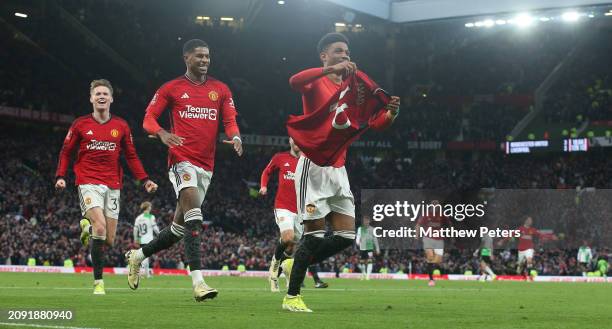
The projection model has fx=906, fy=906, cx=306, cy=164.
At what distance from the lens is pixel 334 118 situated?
9.13 metres

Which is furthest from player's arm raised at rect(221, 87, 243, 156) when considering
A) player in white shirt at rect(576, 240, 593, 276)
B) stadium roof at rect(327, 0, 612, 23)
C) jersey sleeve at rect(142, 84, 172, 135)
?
stadium roof at rect(327, 0, 612, 23)

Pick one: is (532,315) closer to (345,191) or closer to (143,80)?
(345,191)

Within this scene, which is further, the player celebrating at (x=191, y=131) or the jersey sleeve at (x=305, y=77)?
the player celebrating at (x=191, y=131)

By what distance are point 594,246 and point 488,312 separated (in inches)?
1373

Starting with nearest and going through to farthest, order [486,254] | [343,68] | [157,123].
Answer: [343,68] → [157,123] → [486,254]

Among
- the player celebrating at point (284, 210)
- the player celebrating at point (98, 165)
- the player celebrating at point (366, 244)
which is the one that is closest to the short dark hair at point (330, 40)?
the player celebrating at point (98, 165)

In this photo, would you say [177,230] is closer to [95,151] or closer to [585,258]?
[95,151]

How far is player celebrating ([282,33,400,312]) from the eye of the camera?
9102 millimetres

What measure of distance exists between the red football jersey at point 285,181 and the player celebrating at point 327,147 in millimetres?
6567

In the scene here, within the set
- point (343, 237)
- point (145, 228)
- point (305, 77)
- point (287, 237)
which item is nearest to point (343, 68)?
point (305, 77)

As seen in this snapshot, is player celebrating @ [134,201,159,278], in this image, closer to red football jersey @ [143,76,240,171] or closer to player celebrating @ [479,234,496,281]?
player celebrating @ [479,234,496,281]

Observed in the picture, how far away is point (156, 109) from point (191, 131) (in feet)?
1.60

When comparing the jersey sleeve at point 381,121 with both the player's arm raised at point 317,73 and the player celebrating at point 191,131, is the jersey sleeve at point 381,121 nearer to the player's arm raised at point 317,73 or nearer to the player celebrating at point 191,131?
the player's arm raised at point 317,73

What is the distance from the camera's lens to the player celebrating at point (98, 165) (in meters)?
12.9
